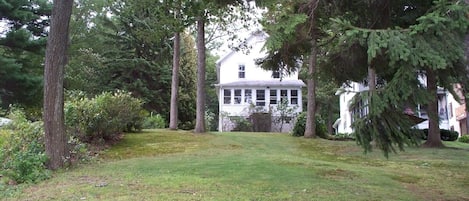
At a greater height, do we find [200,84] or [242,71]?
[242,71]

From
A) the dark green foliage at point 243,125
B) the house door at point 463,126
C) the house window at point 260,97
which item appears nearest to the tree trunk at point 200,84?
the dark green foliage at point 243,125

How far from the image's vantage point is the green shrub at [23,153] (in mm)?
8297

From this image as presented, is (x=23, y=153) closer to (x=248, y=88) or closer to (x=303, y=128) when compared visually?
(x=303, y=128)

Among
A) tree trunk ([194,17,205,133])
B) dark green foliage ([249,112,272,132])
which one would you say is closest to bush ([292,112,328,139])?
tree trunk ([194,17,205,133])

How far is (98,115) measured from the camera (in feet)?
46.5

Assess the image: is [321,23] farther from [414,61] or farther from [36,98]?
[36,98]

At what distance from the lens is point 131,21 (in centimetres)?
2919

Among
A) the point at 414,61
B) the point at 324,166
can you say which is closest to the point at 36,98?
the point at 324,166

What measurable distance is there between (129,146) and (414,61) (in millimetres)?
12024

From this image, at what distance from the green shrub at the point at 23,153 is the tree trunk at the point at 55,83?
301 mm

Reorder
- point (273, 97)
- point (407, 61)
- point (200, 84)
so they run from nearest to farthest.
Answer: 1. point (407, 61)
2. point (200, 84)
3. point (273, 97)

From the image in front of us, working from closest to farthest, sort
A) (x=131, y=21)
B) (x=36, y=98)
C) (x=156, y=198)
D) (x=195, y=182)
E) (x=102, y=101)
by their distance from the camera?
(x=156, y=198)
(x=195, y=182)
(x=102, y=101)
(x=36, y=98)
(x=131, y=21)

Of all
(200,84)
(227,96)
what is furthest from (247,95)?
(200,84)

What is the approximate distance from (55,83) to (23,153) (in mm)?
1645
